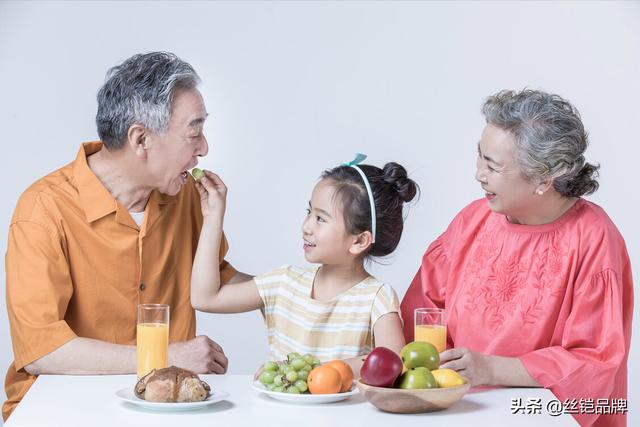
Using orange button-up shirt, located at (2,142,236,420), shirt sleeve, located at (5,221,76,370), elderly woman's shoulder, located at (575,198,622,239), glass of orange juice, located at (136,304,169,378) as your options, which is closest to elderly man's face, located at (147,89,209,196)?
orange button-up shirt, located at (2,142,236,420)

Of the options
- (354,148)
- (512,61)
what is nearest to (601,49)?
(512,61)

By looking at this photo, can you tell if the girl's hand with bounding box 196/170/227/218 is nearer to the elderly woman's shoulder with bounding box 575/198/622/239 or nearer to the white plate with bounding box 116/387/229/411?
the white plate with bounding box 116/387/229/411

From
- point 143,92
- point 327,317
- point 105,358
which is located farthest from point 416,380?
point 143,92

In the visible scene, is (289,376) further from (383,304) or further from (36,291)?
(36,291)

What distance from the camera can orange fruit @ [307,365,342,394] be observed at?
2.44 metres

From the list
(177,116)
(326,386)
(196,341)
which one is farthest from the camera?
(177,116)

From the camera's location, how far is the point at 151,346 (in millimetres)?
2625

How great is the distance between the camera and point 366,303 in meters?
2.96

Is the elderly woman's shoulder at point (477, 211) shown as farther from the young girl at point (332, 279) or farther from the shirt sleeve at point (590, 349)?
the shirt sleeve at point (590, 349)

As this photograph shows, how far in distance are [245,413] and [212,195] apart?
905 millimetres

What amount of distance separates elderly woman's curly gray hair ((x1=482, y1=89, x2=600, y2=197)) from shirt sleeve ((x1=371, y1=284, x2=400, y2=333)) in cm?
48

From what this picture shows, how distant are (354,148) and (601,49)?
3.92 ft

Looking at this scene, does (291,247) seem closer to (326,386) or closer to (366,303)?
(366,303)

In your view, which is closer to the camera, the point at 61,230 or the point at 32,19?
the point at 61,230
